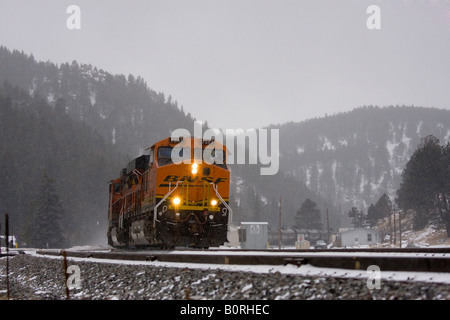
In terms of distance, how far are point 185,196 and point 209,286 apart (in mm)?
10899

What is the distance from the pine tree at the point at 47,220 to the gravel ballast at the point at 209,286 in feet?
197

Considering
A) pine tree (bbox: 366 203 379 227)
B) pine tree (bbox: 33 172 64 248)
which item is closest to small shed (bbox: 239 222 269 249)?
pine tree (bbox: 33 172 64 248)

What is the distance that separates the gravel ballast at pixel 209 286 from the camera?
592cm

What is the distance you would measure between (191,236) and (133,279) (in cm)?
831

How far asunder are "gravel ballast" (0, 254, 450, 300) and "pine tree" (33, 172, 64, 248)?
6011 cm

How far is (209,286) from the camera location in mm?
8359

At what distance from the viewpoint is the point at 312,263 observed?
8.22 meters

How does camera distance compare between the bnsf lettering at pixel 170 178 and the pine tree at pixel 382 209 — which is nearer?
the bnsf lettering at pixel 170 178

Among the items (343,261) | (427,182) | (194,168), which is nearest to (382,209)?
(427,182)

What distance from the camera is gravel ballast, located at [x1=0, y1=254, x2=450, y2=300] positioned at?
5.92 metres

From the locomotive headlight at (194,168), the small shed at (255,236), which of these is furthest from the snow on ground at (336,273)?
the small shed at (255,236)

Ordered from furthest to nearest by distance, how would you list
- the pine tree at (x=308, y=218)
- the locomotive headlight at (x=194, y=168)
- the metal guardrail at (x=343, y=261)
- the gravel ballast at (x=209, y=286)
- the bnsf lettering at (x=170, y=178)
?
the pine tree at (x=308, y=218) → the locomotive headlight at (x=194, y=168) → the bnsf lettering at (x=170, y=178) → the metal guardrail at (x=343, y=261) → the gravel ballast at (x=209, y=286)

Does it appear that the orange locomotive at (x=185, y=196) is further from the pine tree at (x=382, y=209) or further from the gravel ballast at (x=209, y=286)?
the pine tree at (x=382, y=209)
